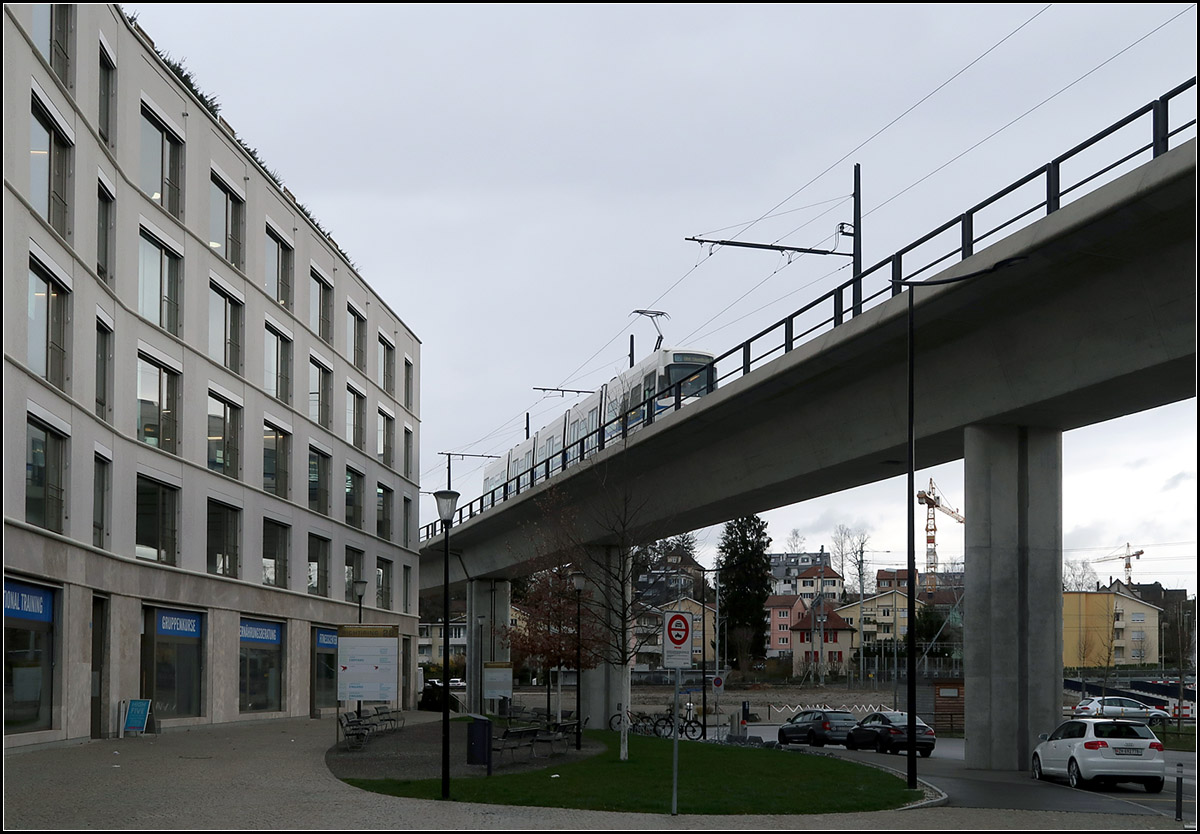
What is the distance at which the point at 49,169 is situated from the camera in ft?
93.0

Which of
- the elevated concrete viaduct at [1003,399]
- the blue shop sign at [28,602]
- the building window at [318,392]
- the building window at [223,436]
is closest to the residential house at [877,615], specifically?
the building window at [318,392]

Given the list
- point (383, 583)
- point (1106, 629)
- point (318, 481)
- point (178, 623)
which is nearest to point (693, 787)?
point (178, 623)

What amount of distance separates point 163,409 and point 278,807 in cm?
2219

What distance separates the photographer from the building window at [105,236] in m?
33.0

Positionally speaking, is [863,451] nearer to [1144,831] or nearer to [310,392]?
[1144,831]

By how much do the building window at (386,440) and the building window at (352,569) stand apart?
5474 mm

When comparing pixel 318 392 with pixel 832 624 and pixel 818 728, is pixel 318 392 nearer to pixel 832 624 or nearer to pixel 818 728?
pixel 818 728

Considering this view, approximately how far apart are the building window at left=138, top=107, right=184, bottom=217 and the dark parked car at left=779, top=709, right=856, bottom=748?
2530cm

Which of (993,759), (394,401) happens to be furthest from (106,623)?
(394,401)

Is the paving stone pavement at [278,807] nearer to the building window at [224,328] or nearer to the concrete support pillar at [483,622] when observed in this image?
the building window at [224,328]

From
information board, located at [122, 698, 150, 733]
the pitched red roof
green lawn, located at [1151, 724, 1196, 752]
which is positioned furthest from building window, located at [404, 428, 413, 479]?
the pitched red roof

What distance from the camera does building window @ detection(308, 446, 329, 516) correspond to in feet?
169

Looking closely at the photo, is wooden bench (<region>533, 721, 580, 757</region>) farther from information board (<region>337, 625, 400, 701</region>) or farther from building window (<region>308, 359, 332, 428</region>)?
building window (<region>308, 359, 332, 428</region>)

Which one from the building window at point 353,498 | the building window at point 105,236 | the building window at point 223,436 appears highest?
the building window at point 105,236
